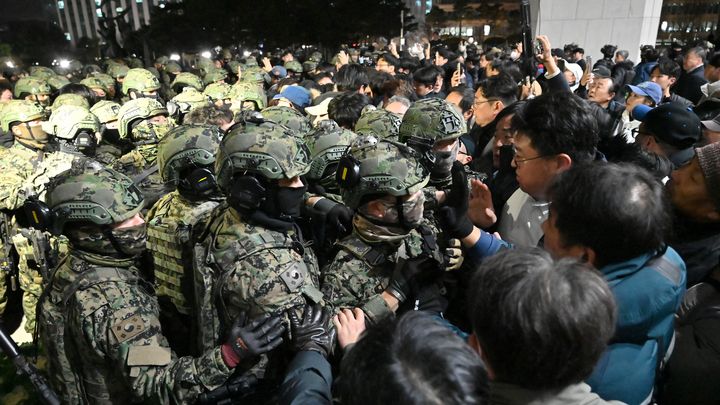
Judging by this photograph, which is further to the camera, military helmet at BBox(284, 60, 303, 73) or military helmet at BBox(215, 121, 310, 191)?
military helmet at BBox(284, 60, 303, 73)

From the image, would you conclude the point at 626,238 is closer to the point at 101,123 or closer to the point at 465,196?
the point at 465,196

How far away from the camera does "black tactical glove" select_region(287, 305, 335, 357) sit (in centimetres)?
215

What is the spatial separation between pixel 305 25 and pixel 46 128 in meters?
22.9

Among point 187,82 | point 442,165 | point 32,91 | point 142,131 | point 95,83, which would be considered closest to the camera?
point 442,165

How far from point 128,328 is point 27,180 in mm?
4011

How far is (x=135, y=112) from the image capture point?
20.1ft

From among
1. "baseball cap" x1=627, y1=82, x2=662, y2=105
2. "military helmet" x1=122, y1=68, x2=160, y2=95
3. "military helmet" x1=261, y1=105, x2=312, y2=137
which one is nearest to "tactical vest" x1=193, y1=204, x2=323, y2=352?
"military helmet" x1=261, y1=105, x2=312, y2=137

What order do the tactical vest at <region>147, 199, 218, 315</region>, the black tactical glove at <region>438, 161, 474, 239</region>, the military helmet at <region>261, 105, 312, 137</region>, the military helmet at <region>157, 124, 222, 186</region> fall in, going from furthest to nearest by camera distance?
the military helmet at <region>261, 105, 312, 137</region> → the military helmet at <region>157, 124, 222, 186</region> → the tactical vest at <region>147, 199, 218, 315</region> → the black tactical glove at <region>438, 161, 474, 239</region>

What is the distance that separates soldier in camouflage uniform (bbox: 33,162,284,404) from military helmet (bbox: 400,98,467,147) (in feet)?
7.93

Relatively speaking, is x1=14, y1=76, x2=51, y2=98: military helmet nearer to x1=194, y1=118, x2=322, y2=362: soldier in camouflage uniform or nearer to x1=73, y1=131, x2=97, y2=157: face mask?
x1=73, y1=131, x2=97, y2=157: face mask

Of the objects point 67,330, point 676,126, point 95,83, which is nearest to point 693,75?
point 676,126

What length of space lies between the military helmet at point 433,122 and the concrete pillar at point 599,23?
1408cm

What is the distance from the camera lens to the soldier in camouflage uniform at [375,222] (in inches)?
106

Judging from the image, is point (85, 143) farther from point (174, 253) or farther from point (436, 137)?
point (436, 137)
